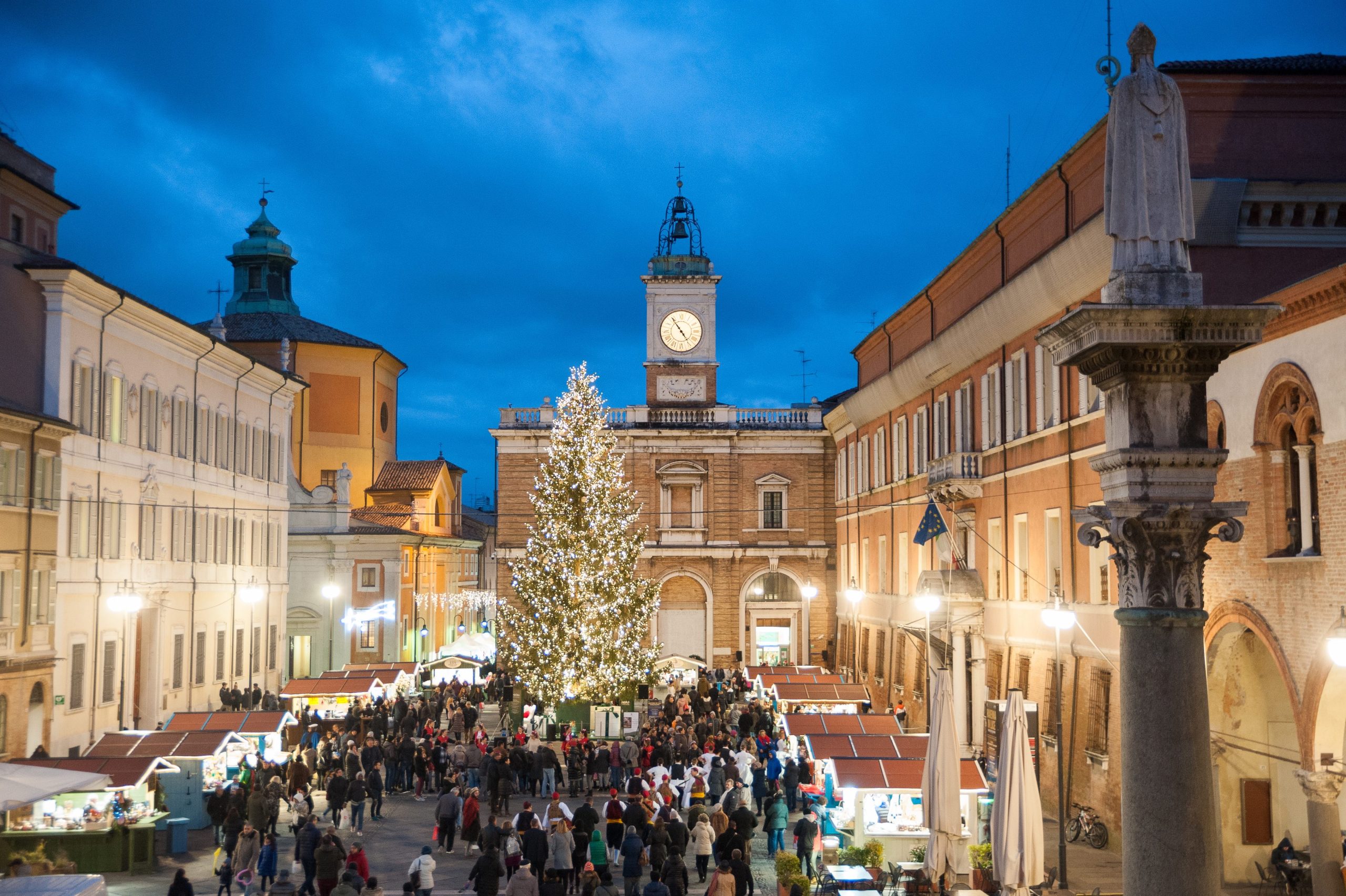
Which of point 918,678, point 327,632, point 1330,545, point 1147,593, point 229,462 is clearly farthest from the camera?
point 327,632

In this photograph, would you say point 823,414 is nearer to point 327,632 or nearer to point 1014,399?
point 327,632

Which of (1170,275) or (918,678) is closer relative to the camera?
(1170,275)

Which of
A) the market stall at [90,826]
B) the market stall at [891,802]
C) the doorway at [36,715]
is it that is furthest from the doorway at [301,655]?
the market stall at [891,802]

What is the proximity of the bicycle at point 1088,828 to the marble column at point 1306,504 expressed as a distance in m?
8.20

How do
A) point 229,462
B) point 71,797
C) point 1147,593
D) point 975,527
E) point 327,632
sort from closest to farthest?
point 1147,593, point 71,797, point 975,527, point 229,462, point 327,632

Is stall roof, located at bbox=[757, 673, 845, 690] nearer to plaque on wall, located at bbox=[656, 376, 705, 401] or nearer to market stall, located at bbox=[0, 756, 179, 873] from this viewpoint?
market stall, located at bbox=[0, 756, 179, 873]

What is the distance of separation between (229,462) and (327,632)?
11981 mm

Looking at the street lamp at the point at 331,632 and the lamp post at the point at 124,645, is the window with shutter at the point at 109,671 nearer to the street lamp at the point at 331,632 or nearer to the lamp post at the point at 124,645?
the lamp post at the point at 124,645

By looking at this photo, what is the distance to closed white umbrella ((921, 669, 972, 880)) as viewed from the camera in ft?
63.2

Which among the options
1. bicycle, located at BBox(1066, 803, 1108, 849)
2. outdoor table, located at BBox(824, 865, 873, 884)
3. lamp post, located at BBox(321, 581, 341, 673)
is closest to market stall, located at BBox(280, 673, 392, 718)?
lamp post, located at BBox(321, 581, 341, 673)

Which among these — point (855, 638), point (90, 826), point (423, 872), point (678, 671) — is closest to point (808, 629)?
point (855, 638)

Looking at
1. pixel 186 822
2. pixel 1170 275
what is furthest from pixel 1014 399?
pixel 1170 275

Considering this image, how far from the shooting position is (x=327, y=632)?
57.4 m

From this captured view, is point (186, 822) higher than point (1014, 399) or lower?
lower
